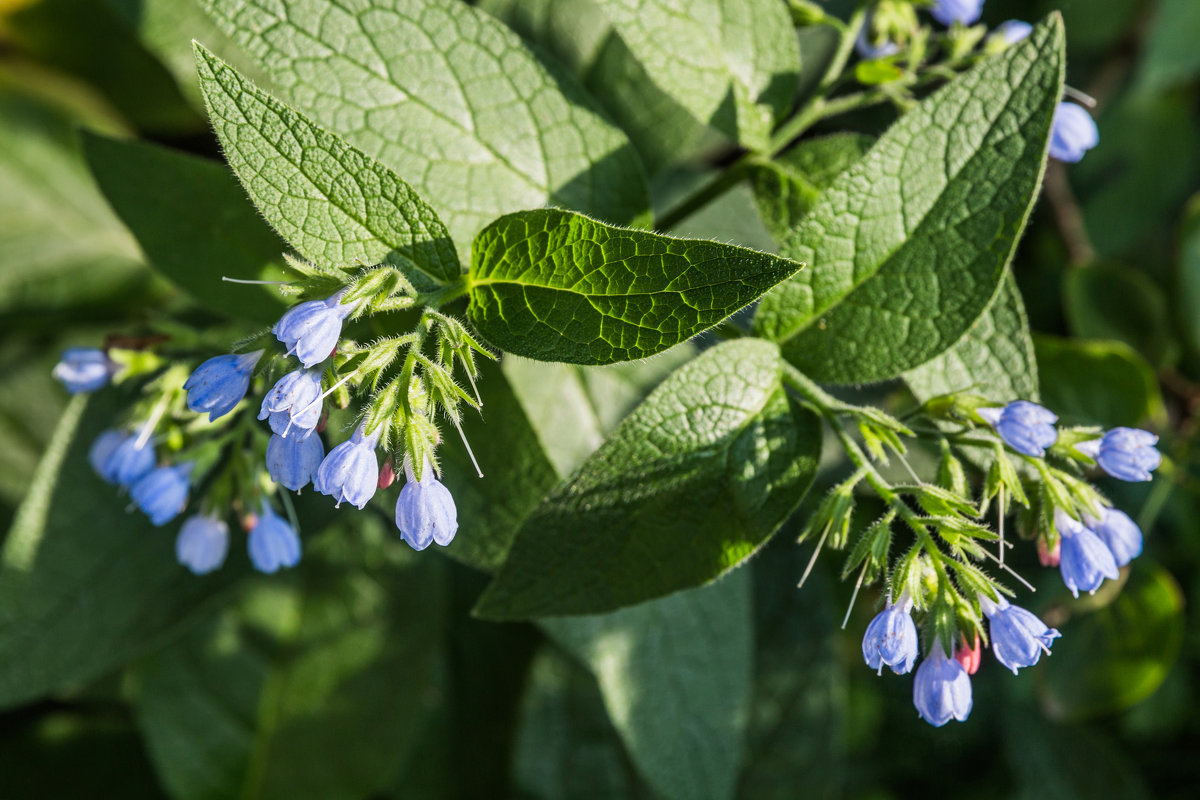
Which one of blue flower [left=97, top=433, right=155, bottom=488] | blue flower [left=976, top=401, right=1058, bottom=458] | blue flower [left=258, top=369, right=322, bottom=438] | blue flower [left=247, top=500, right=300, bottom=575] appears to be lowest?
blue flower [left=976, top=401, right=1058, bottom=458]

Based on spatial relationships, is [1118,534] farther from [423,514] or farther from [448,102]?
[448,102]

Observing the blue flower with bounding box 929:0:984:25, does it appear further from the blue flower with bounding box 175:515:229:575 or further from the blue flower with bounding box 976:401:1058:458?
the blue flower with bounding box 175:515:229:575

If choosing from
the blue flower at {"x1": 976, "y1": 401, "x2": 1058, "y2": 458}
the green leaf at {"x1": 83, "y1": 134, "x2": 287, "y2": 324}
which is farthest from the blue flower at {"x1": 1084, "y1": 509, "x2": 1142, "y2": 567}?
the green leaf at {"x1": 83, "y1": 134, "x2": 287, "y2": 324}

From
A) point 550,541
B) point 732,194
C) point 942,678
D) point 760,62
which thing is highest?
point 760,62

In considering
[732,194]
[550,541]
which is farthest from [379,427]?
[732,194]

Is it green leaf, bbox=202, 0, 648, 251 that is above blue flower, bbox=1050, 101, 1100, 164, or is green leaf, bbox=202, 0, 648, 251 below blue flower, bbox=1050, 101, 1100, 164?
above

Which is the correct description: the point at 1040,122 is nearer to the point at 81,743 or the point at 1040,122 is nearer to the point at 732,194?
the point at 732,194
